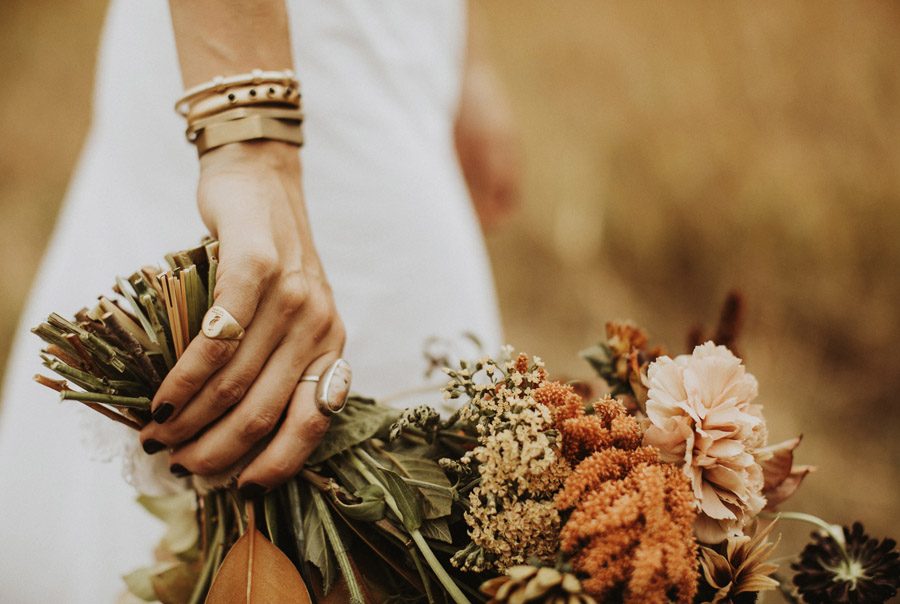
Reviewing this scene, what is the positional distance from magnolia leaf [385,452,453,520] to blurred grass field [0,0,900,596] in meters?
2.36

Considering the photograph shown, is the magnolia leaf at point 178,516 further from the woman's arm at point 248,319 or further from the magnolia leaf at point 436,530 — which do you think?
the magnolia leaf at point 436,530

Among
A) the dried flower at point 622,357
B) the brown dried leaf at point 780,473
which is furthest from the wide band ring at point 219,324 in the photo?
the brown dried leaf at point 780,473

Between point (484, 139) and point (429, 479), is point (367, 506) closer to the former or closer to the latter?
point (429, 479)

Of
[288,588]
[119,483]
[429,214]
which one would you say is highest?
[429,214]

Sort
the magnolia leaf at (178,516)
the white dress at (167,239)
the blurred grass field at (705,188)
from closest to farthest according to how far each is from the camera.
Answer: the magnolia leaf at (178,516) < the white dress at (167,239) < the blurred grass field at (705,188)

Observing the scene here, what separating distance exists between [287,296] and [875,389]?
3.31 meters

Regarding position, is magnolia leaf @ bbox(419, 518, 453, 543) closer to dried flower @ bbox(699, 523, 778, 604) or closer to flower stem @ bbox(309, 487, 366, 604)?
flower stem @ bbox(309, 487, 366, 604)

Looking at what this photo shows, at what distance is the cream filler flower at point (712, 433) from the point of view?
677mm

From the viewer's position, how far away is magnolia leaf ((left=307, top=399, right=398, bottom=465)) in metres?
0.82

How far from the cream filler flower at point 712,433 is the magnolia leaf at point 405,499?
0.26 meters

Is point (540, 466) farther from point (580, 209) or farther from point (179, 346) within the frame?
point (580, 209)

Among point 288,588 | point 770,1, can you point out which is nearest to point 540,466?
point 288,588

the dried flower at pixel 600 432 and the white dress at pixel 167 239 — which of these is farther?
the white dress at pixel 167 239

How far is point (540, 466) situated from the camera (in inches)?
25.6
